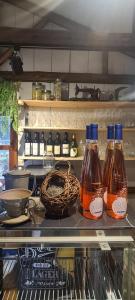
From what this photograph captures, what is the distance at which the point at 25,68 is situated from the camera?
3.46 m

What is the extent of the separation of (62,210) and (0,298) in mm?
362

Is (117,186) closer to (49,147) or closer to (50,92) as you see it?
(49,147)

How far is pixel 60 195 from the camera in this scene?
0.77 meters

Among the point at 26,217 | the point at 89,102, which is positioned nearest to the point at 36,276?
the point at 26,217

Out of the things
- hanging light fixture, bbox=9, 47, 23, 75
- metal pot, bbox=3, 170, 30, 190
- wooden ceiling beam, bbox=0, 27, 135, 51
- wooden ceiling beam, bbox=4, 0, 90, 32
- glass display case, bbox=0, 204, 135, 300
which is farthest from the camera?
wooden ceiling beam, bbox=4, 0, 90, 32

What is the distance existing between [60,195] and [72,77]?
2.89 m

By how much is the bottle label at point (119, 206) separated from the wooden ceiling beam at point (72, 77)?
285 cm

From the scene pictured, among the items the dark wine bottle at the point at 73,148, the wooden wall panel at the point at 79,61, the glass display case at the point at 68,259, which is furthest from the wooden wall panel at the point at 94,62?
the glass display case at the point at 68,259

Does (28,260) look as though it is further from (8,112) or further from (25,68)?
(25,68)

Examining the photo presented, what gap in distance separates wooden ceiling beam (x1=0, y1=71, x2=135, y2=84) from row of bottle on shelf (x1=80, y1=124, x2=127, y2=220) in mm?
2736

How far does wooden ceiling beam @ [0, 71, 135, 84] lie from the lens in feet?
11.1

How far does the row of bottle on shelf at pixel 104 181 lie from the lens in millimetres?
785

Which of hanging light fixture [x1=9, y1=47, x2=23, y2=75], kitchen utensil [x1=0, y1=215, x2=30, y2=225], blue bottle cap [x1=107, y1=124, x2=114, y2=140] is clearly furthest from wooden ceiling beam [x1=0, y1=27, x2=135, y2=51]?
kitchen utensil [x1=0, y1=215, x2=30, y2=225]

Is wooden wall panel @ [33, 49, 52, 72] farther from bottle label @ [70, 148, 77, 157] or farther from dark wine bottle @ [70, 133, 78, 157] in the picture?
bottle label @ [70, 148, 77, 157]
